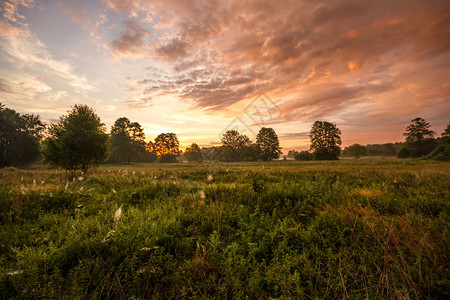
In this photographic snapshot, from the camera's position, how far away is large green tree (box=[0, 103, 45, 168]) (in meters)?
42.1

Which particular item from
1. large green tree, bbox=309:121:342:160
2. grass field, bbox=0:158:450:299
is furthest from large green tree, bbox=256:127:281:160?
grass field, bbox=0:158:450:299

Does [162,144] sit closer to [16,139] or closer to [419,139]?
[16,139]

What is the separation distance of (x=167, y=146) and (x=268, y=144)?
134 ft

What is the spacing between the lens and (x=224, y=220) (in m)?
3.99

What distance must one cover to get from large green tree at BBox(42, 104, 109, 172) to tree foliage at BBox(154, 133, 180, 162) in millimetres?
54595

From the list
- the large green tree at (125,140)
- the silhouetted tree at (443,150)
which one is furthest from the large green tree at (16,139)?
the silhouetted tree at (443,150)

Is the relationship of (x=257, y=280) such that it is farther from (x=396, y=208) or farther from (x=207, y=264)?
(x=396, y=208)

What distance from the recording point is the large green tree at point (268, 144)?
6103cm

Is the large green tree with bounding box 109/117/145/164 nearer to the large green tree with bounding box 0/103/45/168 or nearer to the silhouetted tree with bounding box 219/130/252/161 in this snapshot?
the large green tree with bounding box 0/103/45/168

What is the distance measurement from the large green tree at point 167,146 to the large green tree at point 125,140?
974 centimetres

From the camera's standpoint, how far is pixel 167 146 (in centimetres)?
7194

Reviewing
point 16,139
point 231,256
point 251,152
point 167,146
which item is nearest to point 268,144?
point 251,152

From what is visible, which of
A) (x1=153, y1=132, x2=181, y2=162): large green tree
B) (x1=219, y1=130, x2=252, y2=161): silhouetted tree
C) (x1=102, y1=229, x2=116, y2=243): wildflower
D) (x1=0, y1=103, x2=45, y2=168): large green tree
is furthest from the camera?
(x1=153, y1=132, x2=181, y2=162): large green tree

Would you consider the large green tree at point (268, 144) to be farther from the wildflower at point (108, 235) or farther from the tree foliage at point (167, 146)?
the wildflower at point (108, 235)
